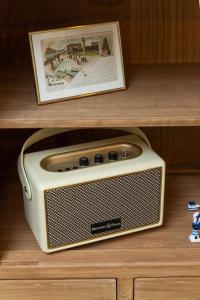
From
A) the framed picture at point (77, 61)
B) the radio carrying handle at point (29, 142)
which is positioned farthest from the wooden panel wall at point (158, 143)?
the framed picture at point (77, 61)

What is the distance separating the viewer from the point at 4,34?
1236 millimetres

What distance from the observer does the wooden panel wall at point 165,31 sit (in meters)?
1.22

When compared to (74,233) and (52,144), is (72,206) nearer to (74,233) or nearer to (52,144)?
(74,233)

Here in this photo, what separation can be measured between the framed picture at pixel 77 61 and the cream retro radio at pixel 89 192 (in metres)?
0.12

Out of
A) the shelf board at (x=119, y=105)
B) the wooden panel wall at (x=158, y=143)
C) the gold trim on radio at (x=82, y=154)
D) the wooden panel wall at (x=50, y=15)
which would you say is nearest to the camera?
the shelf board at (x=119, y=105)

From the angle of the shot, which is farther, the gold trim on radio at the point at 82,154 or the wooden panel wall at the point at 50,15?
the wooden panel wall at the point at 50,15

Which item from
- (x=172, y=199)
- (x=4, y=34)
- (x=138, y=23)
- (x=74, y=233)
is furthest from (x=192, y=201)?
(x=4, y=34)

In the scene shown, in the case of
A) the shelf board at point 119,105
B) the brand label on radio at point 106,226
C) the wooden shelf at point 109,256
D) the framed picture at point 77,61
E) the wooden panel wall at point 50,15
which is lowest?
the wooden shelf at point 109,256

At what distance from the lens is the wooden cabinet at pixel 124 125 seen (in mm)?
1012

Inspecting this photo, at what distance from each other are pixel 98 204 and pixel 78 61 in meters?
0.30

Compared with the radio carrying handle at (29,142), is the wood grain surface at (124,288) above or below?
below

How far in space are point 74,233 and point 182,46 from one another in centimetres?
54

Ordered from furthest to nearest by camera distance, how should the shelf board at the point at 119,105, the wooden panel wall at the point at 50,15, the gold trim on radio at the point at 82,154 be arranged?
the wooden panel wall at the point at 50,15
the gold trim on radio at the point at 82,154
the shelf board at the point at 119,105

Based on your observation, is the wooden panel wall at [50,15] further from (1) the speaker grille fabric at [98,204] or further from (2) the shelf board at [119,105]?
(1) the speaker grille fabric at [98,204]
